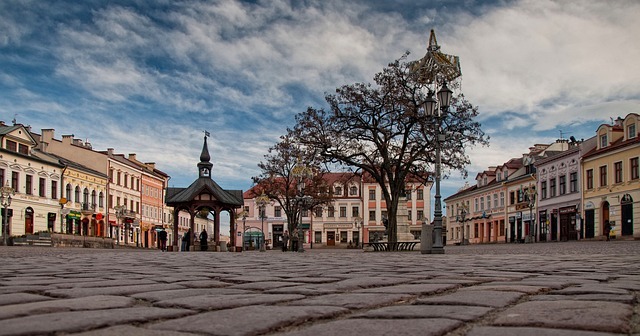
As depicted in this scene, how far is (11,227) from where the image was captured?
4731cm

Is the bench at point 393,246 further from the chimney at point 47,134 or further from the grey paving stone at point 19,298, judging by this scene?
the chimney at point 47,134

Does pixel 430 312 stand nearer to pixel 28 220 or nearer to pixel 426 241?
pixel 426 241

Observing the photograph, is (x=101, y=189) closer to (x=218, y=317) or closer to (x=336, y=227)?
(x=336, y=227)

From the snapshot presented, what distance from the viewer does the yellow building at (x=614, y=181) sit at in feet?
147

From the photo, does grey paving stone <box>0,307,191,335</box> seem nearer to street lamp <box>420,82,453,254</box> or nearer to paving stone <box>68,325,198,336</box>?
paving stone <box>68,325,198,336</box>

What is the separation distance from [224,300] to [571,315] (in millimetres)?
2008

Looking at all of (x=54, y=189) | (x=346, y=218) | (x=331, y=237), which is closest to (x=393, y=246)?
(x=54, y=189)

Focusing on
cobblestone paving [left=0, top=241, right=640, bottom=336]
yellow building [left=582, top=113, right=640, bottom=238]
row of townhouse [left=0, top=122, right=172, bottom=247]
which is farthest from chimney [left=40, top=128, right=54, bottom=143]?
cobblestone paving [left=0, top=241, right=640, bottom=336]

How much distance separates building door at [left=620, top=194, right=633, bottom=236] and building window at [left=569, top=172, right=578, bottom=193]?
7189 millimetres

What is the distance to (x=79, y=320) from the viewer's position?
3.04 meters

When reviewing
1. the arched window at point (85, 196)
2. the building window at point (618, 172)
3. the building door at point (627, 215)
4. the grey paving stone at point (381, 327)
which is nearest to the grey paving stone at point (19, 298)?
the grey paving stone at point (381, 327)

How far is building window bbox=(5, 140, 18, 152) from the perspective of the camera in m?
48.5

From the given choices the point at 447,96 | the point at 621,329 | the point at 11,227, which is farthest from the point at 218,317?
the point at 11,227

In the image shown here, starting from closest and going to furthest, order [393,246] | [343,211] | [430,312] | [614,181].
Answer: [430,312] → [393,246] → [614,181] → [343,211]
